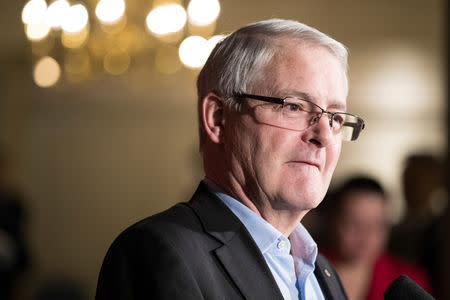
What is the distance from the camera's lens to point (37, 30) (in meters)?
4.63

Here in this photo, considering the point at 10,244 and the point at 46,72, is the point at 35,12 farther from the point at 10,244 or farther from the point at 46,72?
the point at 10,244

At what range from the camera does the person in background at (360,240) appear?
244 cm

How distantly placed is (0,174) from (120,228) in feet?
13.8

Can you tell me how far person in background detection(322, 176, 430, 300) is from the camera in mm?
2439

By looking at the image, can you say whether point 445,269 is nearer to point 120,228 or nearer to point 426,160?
point 426,160

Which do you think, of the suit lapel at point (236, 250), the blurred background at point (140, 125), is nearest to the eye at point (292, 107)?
the suit lapel at point (236, 250)

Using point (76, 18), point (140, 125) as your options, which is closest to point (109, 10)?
point (76, 18)

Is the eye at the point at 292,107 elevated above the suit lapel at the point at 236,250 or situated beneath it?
elevated above

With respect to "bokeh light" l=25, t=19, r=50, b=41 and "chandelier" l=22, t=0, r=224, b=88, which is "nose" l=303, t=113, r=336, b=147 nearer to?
"chandelier" l=22, t=0, r=224, b=88

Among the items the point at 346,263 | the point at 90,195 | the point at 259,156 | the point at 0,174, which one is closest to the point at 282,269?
the point at 259,156

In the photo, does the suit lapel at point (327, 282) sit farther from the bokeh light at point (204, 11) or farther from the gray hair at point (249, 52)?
the bokeh light at point (204, 11)

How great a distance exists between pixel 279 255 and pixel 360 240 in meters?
1.29

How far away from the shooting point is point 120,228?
9445 millimetres

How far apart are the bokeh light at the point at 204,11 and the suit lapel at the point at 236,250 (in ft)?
11.4
